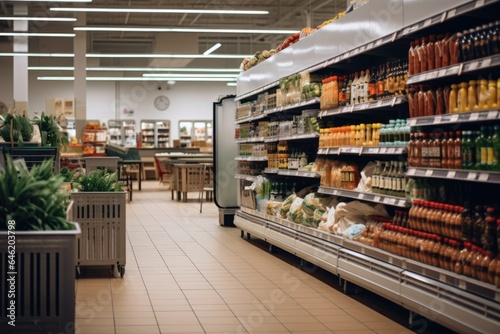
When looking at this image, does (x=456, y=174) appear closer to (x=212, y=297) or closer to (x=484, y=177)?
(x=484, y=177)

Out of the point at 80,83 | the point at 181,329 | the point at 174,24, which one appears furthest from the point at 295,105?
the point at 174,24

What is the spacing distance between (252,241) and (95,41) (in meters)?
18.4

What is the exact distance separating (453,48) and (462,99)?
1.11ft

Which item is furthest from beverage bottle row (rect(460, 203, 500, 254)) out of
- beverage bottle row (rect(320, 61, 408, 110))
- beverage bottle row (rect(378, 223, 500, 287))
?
beverage bottle row (rect(320, 61, 408, 110))

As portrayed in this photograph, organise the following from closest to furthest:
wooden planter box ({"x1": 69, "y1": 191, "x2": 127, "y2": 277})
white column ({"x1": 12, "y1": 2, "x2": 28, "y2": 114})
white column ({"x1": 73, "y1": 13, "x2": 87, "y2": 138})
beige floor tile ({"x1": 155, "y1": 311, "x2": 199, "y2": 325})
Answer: beige floor tile ({"x1": 155, "y1": 311, "x2": 199, "y2": 325}) → wooden planter box ({"x1": 69, "y1": 191, "x2": 127, "y2": 277}) → white column ({"x1": 12, "y1": 2, "x2": 28, "y2": 114}) → white column ({"x1": 73, "y1": 13, "x2": 87, "y2": 138})

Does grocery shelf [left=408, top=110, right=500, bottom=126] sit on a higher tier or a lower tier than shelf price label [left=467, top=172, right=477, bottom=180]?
higher

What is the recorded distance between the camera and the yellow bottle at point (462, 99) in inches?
168

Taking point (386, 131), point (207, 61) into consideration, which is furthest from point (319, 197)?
point (207, 61)

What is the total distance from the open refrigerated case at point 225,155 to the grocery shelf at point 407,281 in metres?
4.07

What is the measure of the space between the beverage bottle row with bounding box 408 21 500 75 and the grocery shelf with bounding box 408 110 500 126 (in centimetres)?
32

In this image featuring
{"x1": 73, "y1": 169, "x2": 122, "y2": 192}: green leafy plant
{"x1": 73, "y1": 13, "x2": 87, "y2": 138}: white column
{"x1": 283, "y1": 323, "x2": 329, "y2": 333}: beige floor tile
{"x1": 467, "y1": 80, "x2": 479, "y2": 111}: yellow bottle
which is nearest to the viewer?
{"x1": 467, "y1": 80, "x2": 479, "y2": 111}: yellow bottle

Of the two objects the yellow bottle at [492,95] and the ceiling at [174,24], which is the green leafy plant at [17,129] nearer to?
the yellow bottle at [492,95]

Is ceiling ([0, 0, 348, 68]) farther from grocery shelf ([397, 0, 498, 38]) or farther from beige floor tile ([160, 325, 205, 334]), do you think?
beige floor tile ([160, 325, 205, 334])

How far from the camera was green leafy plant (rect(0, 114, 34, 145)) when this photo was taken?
6367 millimetres
